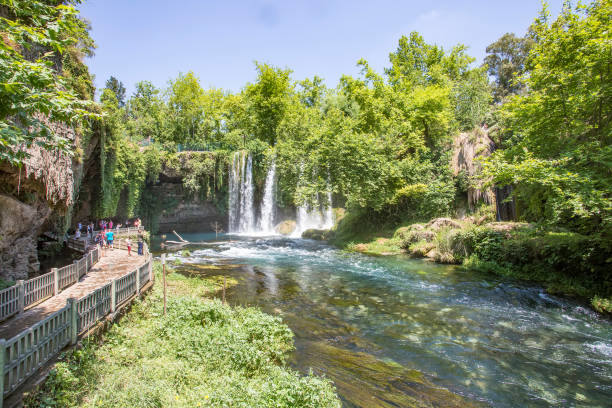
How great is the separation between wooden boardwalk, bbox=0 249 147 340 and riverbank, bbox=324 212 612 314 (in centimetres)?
1634

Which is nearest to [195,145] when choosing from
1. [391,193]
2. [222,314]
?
[391,193]

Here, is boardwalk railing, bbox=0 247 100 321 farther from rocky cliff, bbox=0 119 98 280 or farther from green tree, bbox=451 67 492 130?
green tree, bbox=451 67 492 130

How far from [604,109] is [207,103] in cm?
4770

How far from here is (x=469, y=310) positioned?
1123cm

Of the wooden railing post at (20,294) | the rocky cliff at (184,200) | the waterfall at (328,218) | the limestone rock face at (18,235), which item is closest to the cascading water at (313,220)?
the waterfall at (328,218)

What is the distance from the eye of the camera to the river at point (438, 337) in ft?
21.5

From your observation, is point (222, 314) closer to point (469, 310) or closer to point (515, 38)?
point (469, 310)

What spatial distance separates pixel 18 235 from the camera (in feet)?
42.1

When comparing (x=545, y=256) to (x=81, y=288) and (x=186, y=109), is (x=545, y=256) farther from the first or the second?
(x=186, y=109)

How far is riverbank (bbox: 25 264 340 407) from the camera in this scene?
5312mm

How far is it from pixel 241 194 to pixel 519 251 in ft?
104

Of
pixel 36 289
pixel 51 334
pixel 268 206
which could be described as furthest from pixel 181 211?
pixel 51 334

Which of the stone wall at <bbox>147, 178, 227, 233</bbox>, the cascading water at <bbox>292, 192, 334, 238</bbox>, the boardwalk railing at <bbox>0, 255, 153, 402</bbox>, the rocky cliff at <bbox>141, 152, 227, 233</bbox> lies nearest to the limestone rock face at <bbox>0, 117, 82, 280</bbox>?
the boardwalk railing at <bbox>0, 255, 153, 402</bbox>

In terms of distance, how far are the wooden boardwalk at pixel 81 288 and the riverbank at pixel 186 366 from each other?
1875 millimetres
